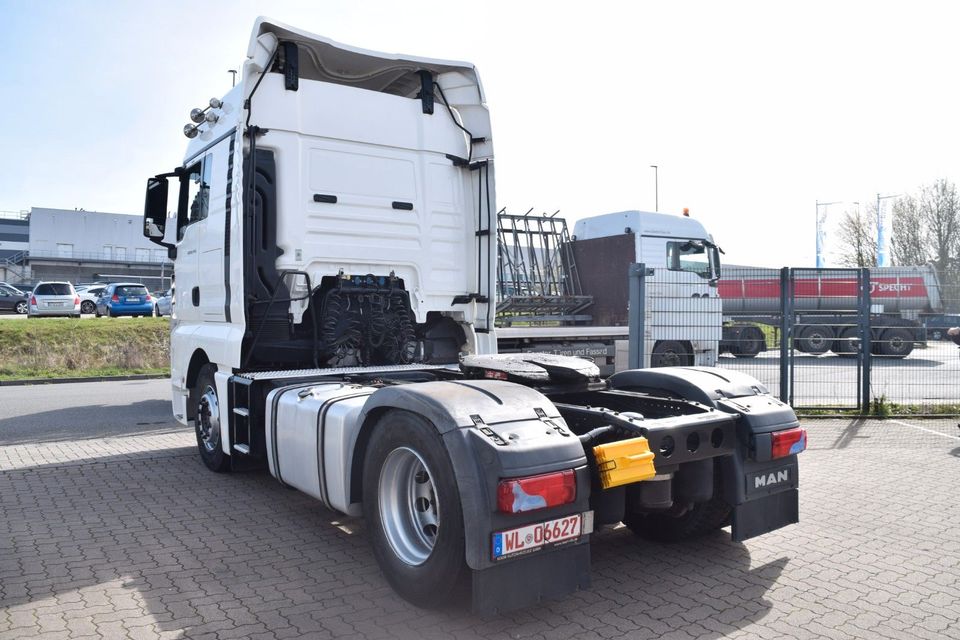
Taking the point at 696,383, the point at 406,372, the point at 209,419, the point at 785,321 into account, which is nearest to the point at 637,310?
the point at 785,321

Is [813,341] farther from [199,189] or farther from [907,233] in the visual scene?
[907,233]

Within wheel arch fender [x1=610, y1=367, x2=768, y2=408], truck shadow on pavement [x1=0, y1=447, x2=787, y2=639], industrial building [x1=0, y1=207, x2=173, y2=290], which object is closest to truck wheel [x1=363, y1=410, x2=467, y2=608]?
truck shadow on pavement [x1=0, y1=447, x2=787, y2=639]

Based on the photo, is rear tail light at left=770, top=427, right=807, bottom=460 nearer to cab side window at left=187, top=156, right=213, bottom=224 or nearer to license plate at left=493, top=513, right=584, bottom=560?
license plate at left=493, top=513, right=584, bottom=560

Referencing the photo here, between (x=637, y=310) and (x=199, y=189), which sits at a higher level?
(x=199, y=189)

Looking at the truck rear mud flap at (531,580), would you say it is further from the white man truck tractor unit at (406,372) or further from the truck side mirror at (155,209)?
the truck side mirror at (155,209)

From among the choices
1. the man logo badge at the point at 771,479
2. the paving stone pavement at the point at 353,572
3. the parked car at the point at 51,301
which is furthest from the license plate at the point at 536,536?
the parked car at the point at 51,301

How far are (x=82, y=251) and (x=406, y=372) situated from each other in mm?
67999

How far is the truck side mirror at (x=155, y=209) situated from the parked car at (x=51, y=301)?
80.8 feet

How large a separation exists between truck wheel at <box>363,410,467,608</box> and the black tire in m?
5.57

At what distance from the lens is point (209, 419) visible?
656 cm

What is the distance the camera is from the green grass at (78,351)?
17008 mm

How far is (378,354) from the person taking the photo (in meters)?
6.57

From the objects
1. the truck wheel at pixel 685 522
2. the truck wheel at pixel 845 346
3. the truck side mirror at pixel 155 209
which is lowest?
the truck wheel at pixel 685 522

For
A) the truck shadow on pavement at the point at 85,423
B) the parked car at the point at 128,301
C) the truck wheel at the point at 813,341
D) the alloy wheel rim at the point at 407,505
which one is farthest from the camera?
the parked car at the point at 128,301
